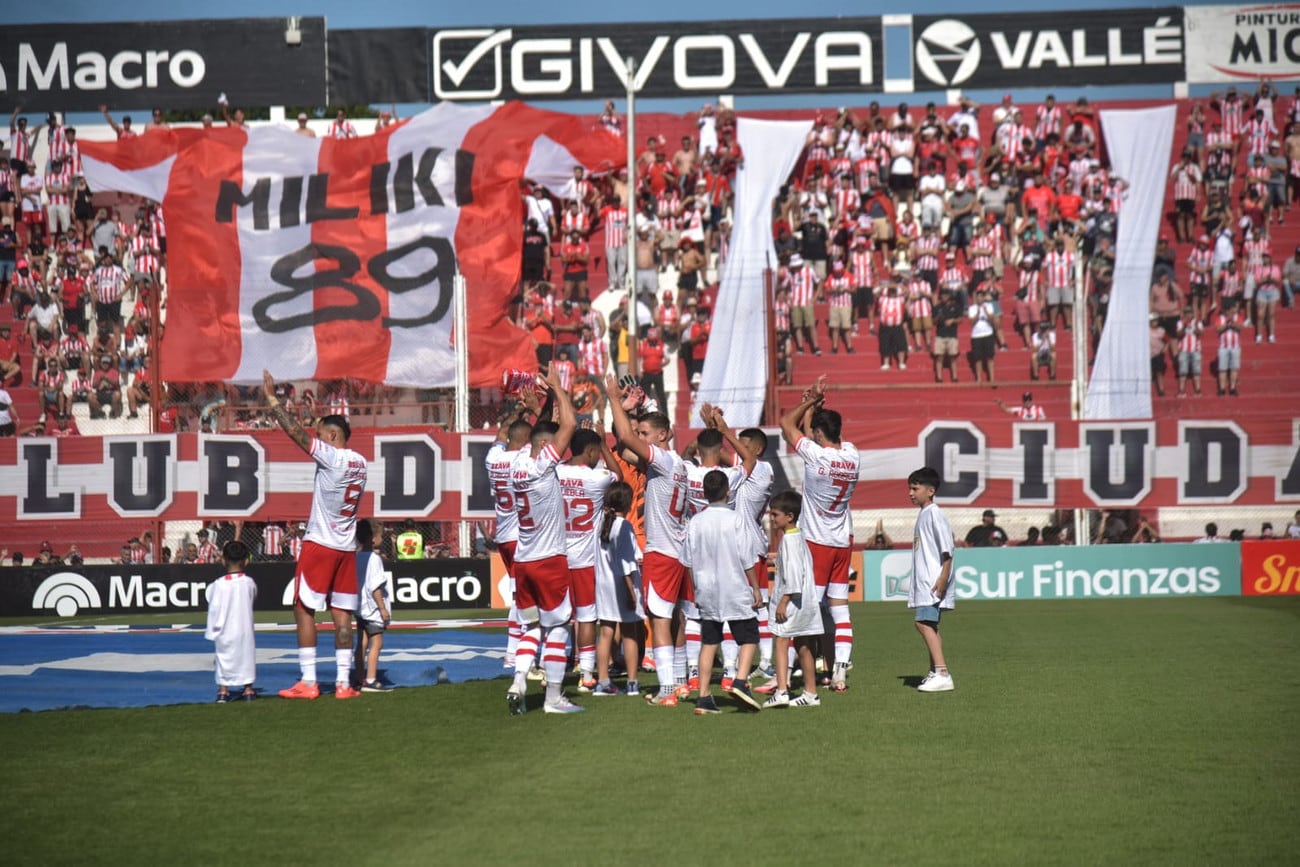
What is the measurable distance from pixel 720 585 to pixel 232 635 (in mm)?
3887

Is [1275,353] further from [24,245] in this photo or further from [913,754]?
[24,245]

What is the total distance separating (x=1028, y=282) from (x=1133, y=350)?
303 centimetres

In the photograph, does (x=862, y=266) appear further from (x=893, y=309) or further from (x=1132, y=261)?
(x=1132, y=261)

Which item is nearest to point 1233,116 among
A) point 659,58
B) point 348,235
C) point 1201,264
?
point 1201,264

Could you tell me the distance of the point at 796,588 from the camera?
11.0 meters

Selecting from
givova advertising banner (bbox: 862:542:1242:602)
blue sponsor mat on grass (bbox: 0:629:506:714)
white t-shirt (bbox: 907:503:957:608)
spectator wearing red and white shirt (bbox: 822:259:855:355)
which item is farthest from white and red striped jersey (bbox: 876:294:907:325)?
white t-shirt (bbox: 907:503:957:608)

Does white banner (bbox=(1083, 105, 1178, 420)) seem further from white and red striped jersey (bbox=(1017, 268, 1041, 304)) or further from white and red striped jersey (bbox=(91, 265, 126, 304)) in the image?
white and red striped jersey (bbox=(91, 265, 126, 304))

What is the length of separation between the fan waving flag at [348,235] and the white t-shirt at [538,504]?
16.2 m

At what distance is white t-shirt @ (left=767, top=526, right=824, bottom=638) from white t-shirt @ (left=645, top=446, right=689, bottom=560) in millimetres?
854

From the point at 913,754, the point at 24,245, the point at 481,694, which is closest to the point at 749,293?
the point at 24,245

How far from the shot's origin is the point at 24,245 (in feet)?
106

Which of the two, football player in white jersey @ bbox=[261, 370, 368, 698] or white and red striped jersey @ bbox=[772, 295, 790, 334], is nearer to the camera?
football player in white jersey @ bbox=[261, 370, 368, 698]

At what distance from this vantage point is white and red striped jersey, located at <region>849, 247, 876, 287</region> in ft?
99.6

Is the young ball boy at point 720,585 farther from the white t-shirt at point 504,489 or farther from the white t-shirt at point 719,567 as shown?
the white t-shirt at point 504,489
